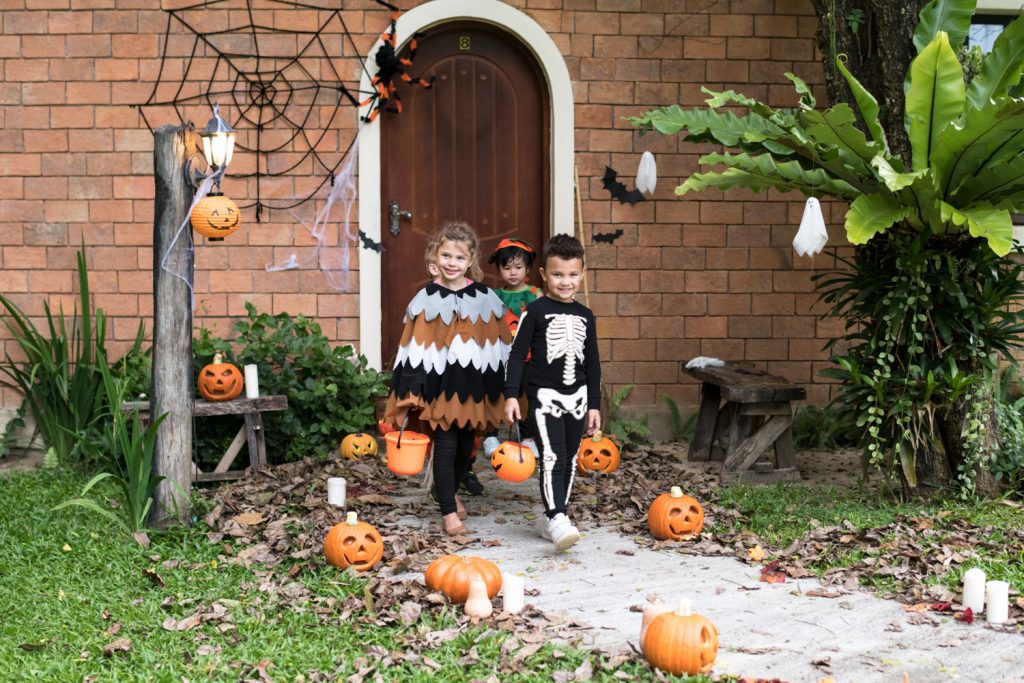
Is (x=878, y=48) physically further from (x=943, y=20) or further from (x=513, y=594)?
(x=513, y=594)

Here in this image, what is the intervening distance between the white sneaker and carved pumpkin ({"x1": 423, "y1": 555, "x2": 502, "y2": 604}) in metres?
0.65

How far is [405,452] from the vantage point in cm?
470

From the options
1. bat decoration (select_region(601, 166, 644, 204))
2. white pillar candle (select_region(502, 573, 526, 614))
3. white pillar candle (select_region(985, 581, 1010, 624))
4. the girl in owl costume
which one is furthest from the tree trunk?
white pillar candle (select_region(502, 573, 526, 614))

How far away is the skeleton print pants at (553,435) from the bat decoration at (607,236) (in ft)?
9.13

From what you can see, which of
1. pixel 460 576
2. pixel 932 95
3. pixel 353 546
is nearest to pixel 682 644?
pixel 460 576

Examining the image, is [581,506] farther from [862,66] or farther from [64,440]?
[64,440]

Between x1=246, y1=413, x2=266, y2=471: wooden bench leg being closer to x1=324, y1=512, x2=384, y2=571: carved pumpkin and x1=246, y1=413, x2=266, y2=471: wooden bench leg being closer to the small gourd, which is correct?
x1=324, y1=512, x2=384, y2=571: carved pumpkin

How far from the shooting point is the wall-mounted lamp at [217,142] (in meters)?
4.81

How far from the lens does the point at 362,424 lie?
6773mm

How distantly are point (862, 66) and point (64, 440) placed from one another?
5.37 meters

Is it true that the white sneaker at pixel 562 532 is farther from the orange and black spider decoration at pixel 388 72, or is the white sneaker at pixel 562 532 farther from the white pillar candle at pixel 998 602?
the orange and black spider decoration at pixel 388 72

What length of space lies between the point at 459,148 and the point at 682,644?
4.84 meters

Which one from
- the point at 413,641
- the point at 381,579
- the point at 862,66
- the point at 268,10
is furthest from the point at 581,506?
the point at 268,10

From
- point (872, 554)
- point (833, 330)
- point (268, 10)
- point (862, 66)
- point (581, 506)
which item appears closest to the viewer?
point (872, 554)
